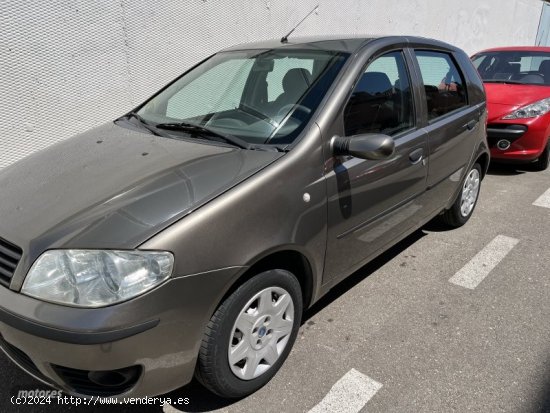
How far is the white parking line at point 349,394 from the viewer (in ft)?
6.79

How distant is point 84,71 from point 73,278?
11.5 feet

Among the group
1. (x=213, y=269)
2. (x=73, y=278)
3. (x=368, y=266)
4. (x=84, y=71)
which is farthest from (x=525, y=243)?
(x=84, y=71)

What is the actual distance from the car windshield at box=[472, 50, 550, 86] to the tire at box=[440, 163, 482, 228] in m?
2.84

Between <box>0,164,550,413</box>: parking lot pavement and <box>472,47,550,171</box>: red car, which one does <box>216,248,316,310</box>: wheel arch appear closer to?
<box>0,164,550,413</box>: parking lot pavement

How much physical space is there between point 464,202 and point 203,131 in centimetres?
266

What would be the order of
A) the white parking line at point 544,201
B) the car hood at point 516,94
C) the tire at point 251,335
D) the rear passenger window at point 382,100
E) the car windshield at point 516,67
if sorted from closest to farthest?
the tire at point 251,335 → the rear passenger window at point 382,100 → the white parking line at point 544,201 → the car hood at point 516,94 → the car windshield at point 516,67

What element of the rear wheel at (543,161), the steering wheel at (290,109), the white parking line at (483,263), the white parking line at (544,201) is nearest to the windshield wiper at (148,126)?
the steering wheel at (290,109)

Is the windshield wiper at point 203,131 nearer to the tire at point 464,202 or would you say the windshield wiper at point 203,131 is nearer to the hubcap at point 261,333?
the hubcap at point 261,333

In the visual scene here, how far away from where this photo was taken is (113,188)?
1943 millimetres

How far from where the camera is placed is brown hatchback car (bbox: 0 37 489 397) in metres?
1.64

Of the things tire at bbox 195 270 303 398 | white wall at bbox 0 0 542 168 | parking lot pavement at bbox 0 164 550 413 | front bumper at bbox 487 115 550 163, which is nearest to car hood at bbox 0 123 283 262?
tire at bbox 195 270 303 398

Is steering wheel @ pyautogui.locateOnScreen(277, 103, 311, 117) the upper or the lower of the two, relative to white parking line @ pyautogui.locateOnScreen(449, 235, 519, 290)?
upper

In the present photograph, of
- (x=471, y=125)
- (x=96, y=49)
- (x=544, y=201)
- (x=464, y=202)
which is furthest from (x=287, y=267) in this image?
(x=544, y=201)

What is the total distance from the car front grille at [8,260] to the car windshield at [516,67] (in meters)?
6.45
